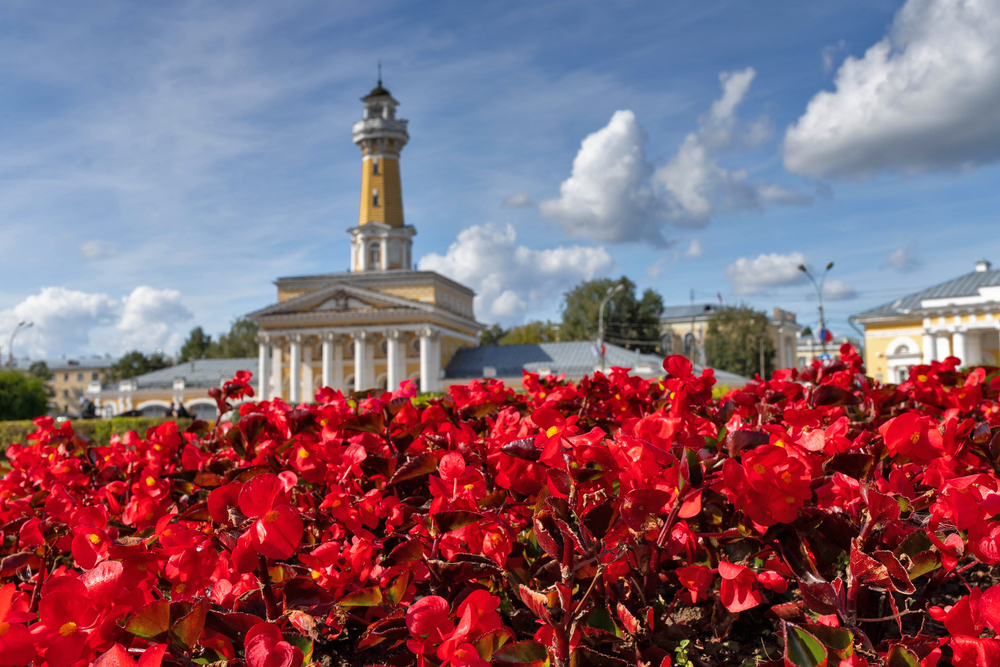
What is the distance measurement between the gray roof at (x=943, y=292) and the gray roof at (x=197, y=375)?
40.3m

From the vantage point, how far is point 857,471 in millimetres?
1453

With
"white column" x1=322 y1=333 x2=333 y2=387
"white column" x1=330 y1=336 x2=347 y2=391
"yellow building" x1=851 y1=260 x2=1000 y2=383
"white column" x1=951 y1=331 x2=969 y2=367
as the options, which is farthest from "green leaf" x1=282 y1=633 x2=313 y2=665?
"white column" x1=330 y1=336 x2=347 y2=391

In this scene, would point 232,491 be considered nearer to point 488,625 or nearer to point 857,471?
point 488,625

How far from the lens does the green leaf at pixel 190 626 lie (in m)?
1.16

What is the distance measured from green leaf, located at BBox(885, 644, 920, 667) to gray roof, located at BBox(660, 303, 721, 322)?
82.2 meters

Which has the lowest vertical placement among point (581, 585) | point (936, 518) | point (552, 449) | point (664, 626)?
point (664, 626)

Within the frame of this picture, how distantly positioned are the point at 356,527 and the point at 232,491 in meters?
0.38

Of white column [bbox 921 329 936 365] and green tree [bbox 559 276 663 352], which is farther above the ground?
green tree [bbox 559 276 663 352]

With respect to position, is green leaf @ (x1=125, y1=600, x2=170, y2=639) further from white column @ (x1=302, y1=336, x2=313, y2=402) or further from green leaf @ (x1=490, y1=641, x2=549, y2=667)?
white column @ (x1=302, y1=336, x2=313, y2=402)

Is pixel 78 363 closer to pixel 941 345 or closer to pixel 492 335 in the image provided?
pixel 492 335

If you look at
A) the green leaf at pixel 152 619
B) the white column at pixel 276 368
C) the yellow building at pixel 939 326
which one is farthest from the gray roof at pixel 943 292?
the green leaf at pixel 152 619

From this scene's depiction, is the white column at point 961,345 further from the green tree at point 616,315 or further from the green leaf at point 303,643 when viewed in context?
the green leaf at point 303,643

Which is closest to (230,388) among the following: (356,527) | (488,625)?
(356,527)

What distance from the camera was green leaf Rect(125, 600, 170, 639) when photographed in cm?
113
